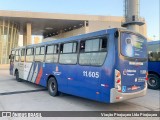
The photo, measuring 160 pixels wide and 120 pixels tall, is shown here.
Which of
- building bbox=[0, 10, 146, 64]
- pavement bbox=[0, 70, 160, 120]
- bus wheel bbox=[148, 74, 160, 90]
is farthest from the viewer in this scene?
building bbox=[0, 10, 146, 64]

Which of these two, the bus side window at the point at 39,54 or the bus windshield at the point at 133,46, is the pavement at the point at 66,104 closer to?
the bus windshield at the point at 133,46

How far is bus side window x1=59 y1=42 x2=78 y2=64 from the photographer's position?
7.47 metres

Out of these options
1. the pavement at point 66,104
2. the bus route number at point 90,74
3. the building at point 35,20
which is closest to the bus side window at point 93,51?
the bus route number at point 90,74

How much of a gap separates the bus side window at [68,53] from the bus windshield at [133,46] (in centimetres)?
200

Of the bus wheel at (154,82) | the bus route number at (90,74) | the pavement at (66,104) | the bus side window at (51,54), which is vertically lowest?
the pavement at (66,104)

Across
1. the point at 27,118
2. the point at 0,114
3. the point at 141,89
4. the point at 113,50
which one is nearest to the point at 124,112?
the point at 141,89

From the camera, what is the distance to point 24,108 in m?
6.54

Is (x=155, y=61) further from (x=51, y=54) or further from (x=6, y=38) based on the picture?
(x=6, y=38)

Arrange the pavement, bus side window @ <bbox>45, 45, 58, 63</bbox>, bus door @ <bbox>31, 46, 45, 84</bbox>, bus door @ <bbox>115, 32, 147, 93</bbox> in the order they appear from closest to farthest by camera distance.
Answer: bus door @ <bbox>115, 32, 147, 93</bbox>, the pavement, bus side window @ <bbox>45, 45, 58, 63</bbox>, bus door @ <bbox>31, 46, 45, 84</bbox>

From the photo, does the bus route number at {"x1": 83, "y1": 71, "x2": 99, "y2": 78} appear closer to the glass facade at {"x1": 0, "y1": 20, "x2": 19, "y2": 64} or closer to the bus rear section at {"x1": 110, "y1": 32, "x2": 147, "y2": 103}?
the bus rear section at {"x1": 110, "y1": 32, "x2": 147, "y2": 103}

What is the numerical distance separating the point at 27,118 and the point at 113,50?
321 cm

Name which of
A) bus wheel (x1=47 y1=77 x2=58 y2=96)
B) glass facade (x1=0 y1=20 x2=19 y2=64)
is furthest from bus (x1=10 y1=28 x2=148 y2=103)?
Result: glass facade (x1=0 y1=20 x2=19 y2=64)

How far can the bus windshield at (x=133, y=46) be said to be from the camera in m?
6.17

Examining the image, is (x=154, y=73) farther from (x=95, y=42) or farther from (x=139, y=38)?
(x=95, y=42)
